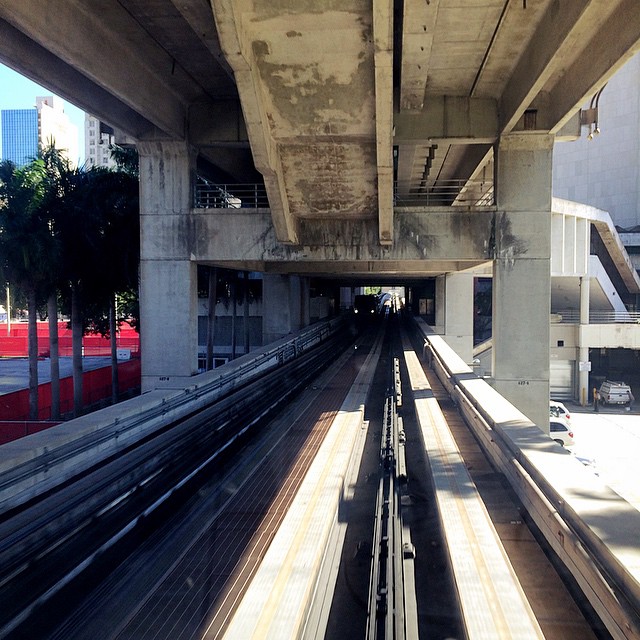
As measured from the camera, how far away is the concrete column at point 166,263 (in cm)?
1280

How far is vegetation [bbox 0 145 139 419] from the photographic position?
1534 centimetres

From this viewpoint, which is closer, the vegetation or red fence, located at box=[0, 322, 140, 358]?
the vegetation

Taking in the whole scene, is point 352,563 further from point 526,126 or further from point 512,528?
point 526,126

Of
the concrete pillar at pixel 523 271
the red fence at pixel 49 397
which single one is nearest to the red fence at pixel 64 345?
the red fence at pixel 49 397

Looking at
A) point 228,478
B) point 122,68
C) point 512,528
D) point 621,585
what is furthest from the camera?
point 122,68

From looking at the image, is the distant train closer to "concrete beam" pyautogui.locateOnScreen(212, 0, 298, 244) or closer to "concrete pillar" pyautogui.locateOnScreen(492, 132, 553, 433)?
"concrete pillar" pyautogui.locateOnScreen(492, 132, 553, 433)

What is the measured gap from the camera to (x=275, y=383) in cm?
1298

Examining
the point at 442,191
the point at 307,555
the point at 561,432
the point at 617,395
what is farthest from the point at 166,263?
the point at 617,395

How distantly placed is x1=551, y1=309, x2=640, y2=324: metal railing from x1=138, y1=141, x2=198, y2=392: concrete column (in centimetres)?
2804

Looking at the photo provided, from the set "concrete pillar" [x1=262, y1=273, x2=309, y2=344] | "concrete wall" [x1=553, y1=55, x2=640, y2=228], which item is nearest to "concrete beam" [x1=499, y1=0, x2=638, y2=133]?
"concrete pillar" [x1=262, y1=273, x2=309, y2=344]

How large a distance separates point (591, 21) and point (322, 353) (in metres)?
13.5

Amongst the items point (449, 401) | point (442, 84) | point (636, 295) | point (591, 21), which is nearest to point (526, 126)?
point (442, 84)

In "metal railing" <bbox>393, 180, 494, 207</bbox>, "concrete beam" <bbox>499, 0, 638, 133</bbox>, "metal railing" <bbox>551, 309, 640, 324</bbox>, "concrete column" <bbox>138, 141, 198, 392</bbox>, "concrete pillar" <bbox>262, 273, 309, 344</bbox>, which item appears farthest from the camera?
"metal railing" <bbox>551, 309, 640, 324</bbox>

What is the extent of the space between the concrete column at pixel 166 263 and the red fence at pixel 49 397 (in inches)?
114
